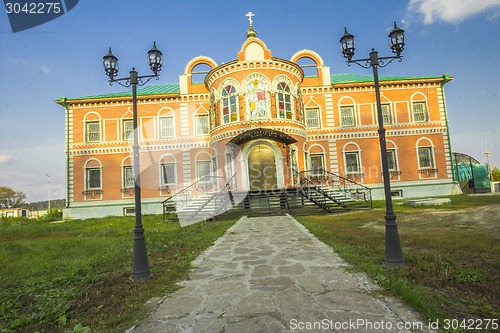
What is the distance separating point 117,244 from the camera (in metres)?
8.50

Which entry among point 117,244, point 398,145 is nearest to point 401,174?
point 398,145

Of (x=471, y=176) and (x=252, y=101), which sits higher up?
(x=252, y=101)

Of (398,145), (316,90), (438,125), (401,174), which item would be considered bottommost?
(401,174)

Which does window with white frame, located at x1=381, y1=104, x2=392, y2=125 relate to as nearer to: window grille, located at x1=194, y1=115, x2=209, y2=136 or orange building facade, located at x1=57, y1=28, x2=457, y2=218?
orange building facade, located at x1=57, y1=28, x2=457, y2=218

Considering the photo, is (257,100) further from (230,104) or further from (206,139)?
(206,139)

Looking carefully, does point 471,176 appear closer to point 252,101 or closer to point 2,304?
point 252,101

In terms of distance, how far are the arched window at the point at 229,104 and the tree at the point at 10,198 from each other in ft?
278

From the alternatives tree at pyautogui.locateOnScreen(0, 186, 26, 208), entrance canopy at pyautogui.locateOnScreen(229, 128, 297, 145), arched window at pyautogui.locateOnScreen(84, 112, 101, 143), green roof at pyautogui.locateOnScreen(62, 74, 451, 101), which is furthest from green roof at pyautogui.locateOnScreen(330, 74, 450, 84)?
tree at pyautogui.locateOnScreen(0, 186, 26, 208)

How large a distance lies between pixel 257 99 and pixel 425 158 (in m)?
14.7

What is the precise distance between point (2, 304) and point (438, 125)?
27.1 metres

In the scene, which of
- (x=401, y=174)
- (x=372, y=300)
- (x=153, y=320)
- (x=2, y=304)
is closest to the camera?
(x=153, y=320)

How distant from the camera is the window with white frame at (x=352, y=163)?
22734mm

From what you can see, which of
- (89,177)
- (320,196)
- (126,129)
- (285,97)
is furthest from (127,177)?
(320,196)

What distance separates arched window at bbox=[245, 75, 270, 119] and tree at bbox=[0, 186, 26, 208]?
3407 inches
